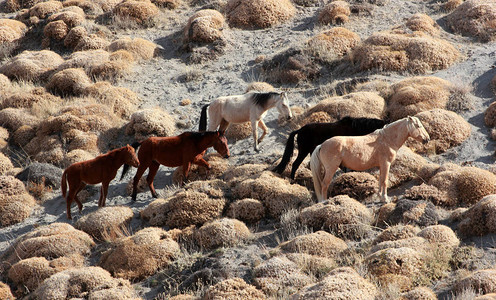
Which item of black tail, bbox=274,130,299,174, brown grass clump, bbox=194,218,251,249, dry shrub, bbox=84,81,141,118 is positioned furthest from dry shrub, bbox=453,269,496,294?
dry shrub, bbox=84,81,141,118

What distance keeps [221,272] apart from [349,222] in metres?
3.00

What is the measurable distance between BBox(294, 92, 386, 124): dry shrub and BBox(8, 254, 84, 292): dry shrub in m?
9.21

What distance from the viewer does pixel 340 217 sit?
42.0ft

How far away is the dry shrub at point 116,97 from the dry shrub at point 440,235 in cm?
1322

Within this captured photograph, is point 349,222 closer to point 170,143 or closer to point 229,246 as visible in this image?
point 229,246

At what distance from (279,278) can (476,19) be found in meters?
19.5

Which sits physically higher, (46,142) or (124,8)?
(124,8)

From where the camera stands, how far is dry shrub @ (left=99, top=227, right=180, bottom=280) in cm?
1235

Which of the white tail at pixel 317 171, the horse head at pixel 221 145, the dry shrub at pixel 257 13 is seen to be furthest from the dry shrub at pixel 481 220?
the dry shrub at pixel 257 13

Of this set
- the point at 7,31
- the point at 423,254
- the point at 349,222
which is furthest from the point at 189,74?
the point at 423,254

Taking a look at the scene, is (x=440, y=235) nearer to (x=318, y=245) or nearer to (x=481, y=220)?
(x=481, y=220)

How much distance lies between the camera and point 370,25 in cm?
2739

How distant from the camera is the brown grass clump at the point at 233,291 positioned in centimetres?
1022

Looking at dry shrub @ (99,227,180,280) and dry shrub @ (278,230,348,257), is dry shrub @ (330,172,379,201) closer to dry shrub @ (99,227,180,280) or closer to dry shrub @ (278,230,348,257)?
dry shrub @ (278,230,348,257)
